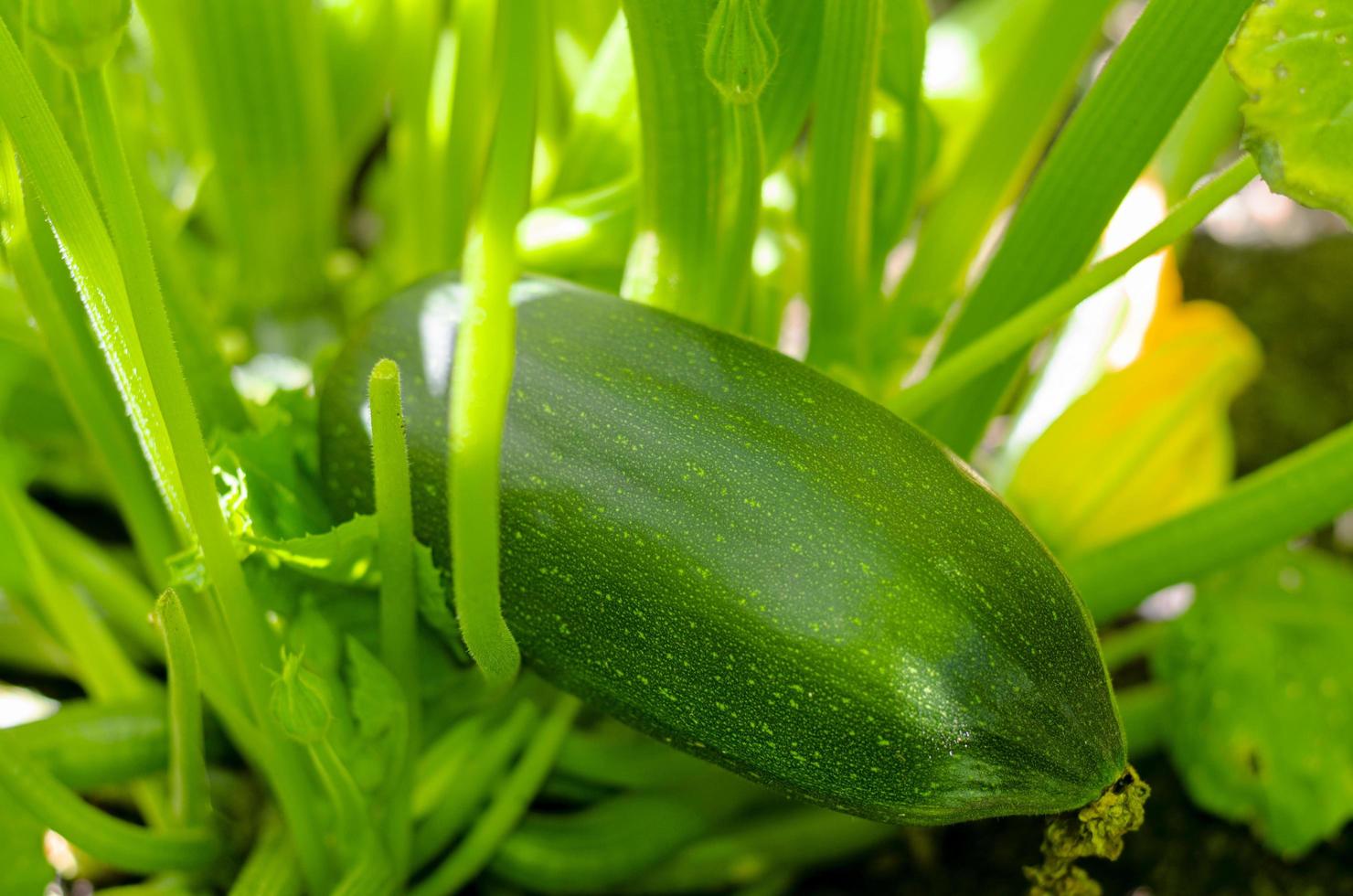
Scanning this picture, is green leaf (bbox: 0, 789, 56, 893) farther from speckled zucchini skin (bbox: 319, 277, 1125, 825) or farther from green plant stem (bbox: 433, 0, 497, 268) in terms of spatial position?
green plant stem (bbox: 433, 0, 497, 268)

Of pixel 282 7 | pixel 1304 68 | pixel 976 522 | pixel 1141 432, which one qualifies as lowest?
pixel 1141 432

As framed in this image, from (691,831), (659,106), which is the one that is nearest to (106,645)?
(691,831)

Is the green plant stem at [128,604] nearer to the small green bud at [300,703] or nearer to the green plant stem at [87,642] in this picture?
the green plant stem at [87,642]

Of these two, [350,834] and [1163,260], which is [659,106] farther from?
[1163,260]

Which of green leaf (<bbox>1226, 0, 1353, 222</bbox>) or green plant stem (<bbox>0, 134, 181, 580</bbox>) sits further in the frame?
green plant stem (<bbox>0, 134, 181, 580</bbox>)

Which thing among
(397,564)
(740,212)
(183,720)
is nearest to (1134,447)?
(740,212)

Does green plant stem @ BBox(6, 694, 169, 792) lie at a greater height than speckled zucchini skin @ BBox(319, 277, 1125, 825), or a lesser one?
lesser

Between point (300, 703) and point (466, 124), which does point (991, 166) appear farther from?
point (300, 703)

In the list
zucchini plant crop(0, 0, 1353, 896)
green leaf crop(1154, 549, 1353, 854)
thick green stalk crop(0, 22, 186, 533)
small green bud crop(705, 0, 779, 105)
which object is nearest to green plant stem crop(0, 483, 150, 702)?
zucchini plant crop(0, 0, 1353, 896)
